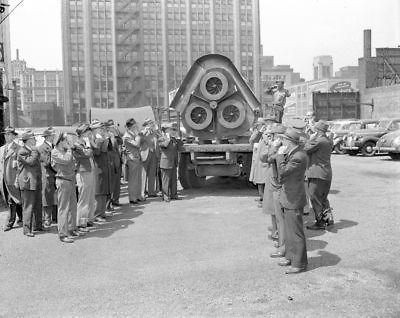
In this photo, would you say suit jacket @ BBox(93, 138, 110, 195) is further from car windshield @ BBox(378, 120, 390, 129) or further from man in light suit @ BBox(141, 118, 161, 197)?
car windshield @ BBox(378, 120, 390, 129)

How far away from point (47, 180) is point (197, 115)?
180 inches

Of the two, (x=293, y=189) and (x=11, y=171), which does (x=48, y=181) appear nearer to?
(x=11, y=171)

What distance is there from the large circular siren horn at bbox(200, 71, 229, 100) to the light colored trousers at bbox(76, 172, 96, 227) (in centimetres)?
437

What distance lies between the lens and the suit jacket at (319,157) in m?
7.82

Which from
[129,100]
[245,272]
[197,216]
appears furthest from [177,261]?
[129,100]

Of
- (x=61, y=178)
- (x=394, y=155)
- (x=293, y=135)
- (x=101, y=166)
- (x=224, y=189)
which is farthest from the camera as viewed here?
(x=394, y=155)

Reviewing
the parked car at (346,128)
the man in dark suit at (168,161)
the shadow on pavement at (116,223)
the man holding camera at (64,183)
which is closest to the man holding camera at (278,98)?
the man in dark suit at (168,161)

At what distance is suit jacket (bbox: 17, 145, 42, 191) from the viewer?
7883mm

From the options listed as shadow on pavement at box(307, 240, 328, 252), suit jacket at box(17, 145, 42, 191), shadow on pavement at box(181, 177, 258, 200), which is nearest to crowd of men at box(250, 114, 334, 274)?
shadow on pavement at box(307, 240, 328, 252)

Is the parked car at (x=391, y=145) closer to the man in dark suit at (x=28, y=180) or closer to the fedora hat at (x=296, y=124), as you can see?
the fedora hat at (x=296, y=124)

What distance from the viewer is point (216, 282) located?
539 centimetres

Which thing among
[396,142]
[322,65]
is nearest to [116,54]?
[396,142]

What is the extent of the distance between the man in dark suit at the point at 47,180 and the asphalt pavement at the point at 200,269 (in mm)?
451

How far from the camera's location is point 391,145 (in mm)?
19062
